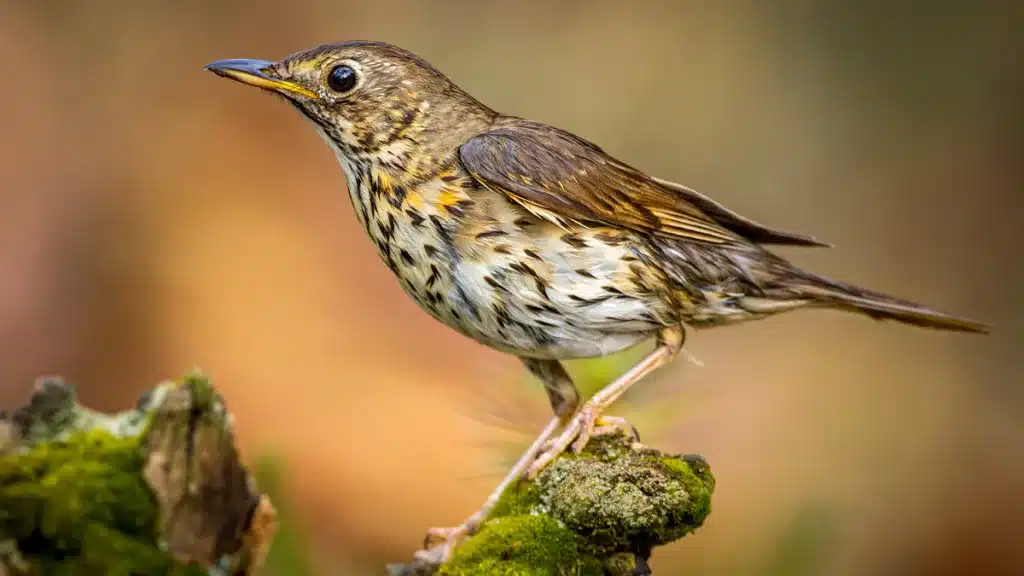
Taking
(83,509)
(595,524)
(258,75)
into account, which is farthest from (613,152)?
(83,509)

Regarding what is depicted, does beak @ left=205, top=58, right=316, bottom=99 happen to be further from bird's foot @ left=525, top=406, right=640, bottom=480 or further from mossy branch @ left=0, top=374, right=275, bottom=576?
bird's foot @ left=525, top=406, right=640, bottom=480

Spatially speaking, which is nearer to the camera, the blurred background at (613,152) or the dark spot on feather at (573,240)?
the dark spot on feather at (573,240)

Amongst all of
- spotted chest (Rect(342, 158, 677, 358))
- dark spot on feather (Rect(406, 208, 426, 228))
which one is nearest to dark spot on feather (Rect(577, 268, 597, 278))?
spotted chest (Rect(342, 158, 677, 358))

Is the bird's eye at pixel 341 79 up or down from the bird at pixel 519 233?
up

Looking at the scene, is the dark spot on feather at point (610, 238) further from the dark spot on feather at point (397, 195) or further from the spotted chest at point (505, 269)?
the dark spot on feather at point (397, 195)

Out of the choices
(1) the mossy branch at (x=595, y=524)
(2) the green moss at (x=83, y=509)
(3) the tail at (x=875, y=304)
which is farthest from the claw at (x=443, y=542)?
(3) the tail at (x=875, y=304)

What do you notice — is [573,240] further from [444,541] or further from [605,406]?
[444,541]

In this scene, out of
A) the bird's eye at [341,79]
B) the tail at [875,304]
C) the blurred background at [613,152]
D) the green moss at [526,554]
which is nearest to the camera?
the green moss at [526,554]
